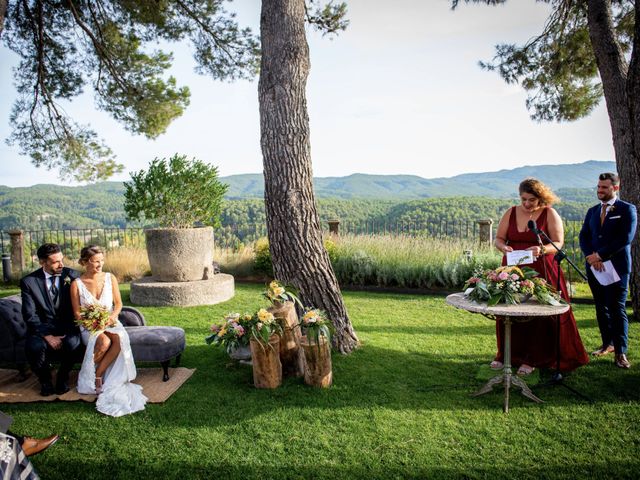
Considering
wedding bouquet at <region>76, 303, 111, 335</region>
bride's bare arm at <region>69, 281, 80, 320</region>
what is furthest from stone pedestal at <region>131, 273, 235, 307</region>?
wedding bouquet at <region>76, 303, 111, 335</region>

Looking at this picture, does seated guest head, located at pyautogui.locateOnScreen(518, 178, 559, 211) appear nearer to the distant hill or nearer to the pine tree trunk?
the pine tree trunk

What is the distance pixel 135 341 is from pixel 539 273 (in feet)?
13.8

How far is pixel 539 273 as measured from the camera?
4.32 metres

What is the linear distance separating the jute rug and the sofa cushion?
244mm

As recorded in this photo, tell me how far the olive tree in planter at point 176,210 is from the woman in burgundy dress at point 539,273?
5.86m

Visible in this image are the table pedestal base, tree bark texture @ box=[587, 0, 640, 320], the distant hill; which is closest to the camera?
the table pedestal base

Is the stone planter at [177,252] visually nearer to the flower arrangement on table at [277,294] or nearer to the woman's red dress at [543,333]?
the flower arrangement on table at [277,294]

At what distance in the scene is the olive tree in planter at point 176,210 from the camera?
8312mm

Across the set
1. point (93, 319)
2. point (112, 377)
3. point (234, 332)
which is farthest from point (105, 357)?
point (234, 332)

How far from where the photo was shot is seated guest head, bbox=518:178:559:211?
424cm

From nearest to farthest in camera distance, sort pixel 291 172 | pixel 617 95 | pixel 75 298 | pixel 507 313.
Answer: pixel 507 313 < pixel 75 298 < pixel 291 172 < pixel 617 95

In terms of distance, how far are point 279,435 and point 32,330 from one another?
2.81 metres

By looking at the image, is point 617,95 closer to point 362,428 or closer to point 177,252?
point 362,428

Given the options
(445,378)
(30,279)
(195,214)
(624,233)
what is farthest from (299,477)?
(195,214)
